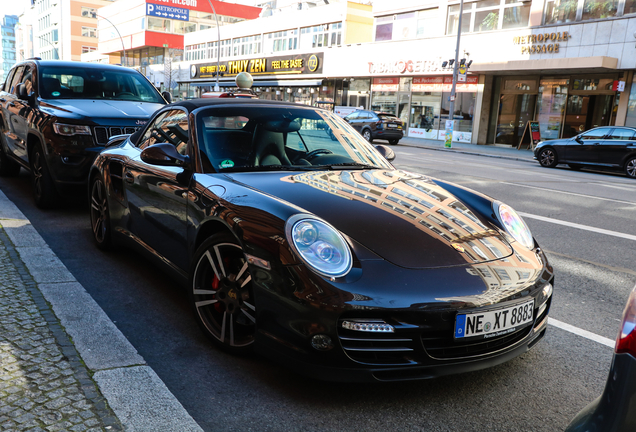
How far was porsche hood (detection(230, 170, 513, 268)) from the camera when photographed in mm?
2715

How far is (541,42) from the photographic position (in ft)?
84.4

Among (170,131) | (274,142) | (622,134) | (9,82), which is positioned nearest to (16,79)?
(9,82)

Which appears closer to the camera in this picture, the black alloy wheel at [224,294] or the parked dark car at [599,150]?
the black alloy wheel at [224,294]

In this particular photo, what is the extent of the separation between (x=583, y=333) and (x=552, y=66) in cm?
2355

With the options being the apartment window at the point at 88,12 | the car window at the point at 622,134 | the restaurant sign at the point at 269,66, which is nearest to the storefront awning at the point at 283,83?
the restaurant sign at the point at 269,66

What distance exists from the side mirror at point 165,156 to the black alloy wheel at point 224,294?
28.1 inches

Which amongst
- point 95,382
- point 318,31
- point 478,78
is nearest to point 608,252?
point 95,382

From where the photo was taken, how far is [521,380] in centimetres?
292

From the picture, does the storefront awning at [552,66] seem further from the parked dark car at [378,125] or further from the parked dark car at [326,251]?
the parked dark car at [326,251]

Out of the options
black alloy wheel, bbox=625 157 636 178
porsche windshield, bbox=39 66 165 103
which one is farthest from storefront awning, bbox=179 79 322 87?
porsche windshield, bbox=39 66 165 103

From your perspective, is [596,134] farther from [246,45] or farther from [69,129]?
[246,45]

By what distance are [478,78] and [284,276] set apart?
29.0 meters

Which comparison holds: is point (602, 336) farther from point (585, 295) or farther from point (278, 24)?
point (278, 24)

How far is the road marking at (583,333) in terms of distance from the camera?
3427 millimetres
